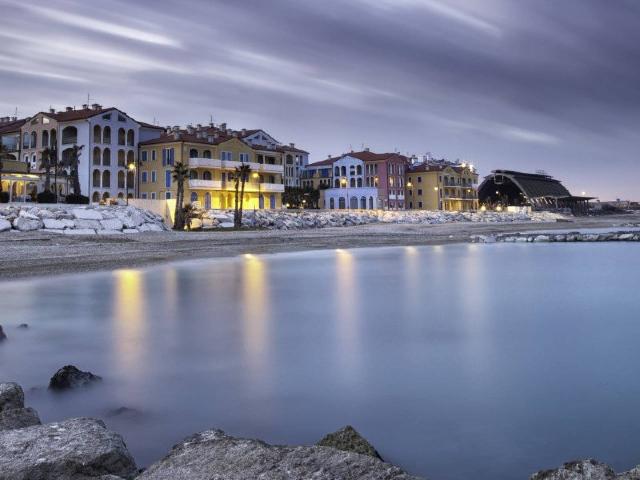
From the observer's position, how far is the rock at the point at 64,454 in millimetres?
3613

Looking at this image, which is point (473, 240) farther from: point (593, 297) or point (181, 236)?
point (593, 297)

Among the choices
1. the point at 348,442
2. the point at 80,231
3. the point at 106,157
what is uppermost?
the point at 106,157

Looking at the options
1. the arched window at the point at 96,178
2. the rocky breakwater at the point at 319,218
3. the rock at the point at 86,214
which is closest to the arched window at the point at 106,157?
the arched window at the point at 96,178

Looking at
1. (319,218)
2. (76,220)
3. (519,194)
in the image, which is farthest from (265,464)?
(519,194)

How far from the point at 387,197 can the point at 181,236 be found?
6252 cm

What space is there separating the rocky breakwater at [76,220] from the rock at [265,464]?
36.0m

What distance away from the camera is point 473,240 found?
43438 millimetres

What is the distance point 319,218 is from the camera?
214 feet

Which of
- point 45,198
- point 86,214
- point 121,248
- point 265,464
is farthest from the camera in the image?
point 45,198

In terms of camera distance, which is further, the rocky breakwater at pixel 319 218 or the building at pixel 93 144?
the building at pixel 93 144

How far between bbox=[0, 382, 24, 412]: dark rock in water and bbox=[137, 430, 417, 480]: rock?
232 cm

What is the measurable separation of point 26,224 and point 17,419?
35.1 metres

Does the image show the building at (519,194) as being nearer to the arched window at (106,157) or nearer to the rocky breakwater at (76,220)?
the arched window at (106,157)

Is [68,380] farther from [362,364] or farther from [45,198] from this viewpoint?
[45,198]
